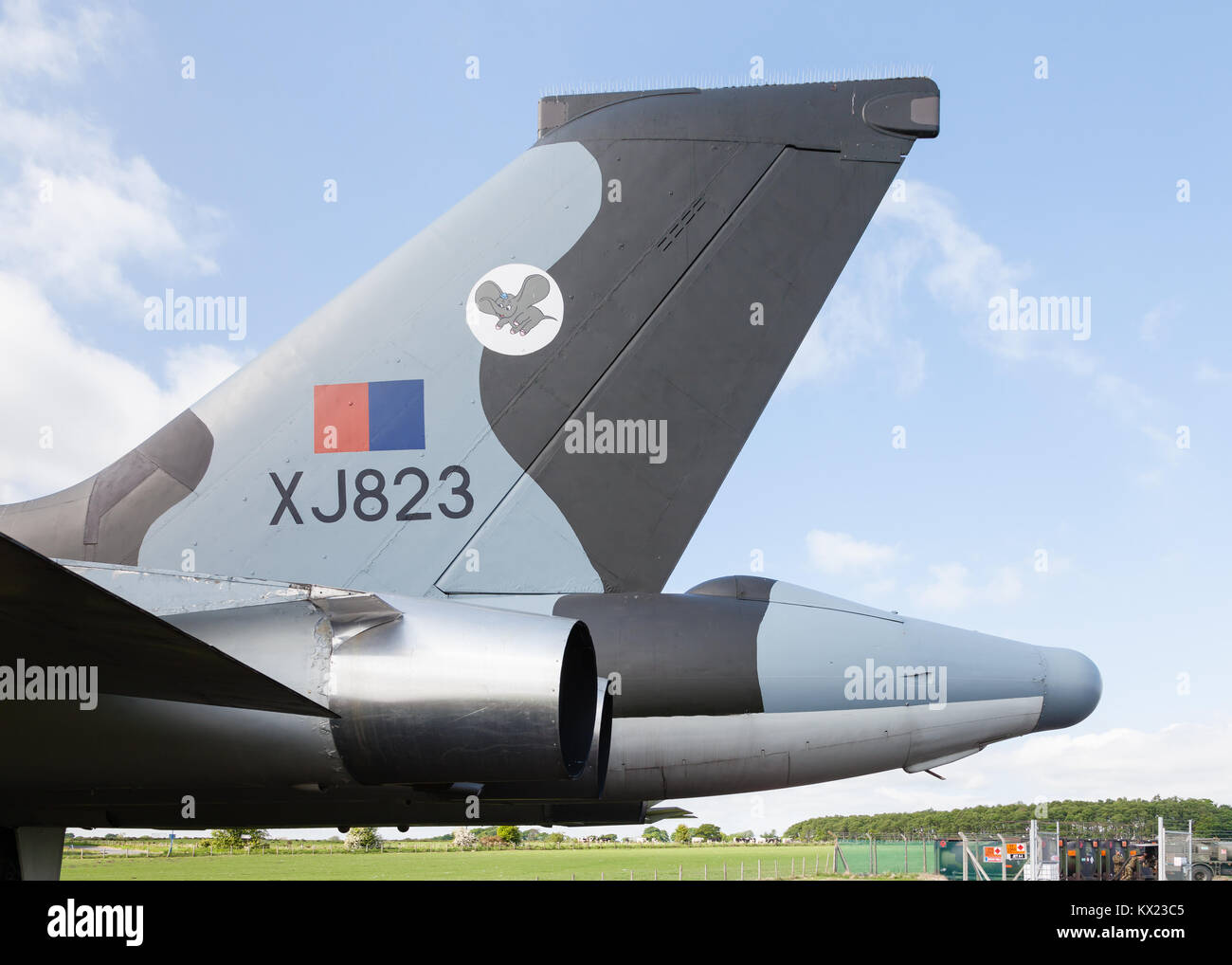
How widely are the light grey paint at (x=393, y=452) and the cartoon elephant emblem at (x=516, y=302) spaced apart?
129mm

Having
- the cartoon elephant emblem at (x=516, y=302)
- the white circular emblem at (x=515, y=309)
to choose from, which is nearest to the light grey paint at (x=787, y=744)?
the white circular emblem at (x=515, y=309)

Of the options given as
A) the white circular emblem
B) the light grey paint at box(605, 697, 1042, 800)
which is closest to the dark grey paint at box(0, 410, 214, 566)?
the white circular emblem

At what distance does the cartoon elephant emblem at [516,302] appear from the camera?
20.8 ft

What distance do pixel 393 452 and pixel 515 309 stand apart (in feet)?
4.03

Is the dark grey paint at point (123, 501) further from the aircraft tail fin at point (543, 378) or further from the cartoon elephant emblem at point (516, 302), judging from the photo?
the cartoon elephant emblem at point (516, 302)

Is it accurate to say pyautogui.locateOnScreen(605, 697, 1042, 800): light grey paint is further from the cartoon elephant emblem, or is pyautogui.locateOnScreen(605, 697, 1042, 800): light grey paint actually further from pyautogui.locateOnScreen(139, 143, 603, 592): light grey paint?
the cartoon elephant emblem

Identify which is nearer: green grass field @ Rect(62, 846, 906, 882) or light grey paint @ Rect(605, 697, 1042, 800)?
light grey paint @ Rect(605, 697, 1042, 800)

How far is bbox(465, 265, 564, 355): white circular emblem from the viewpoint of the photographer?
630cm

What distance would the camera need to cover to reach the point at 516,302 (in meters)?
6.38

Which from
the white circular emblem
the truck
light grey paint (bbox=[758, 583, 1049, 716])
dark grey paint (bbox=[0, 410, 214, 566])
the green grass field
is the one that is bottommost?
the green grass field

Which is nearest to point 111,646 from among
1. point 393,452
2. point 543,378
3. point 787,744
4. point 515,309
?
point 393,452
